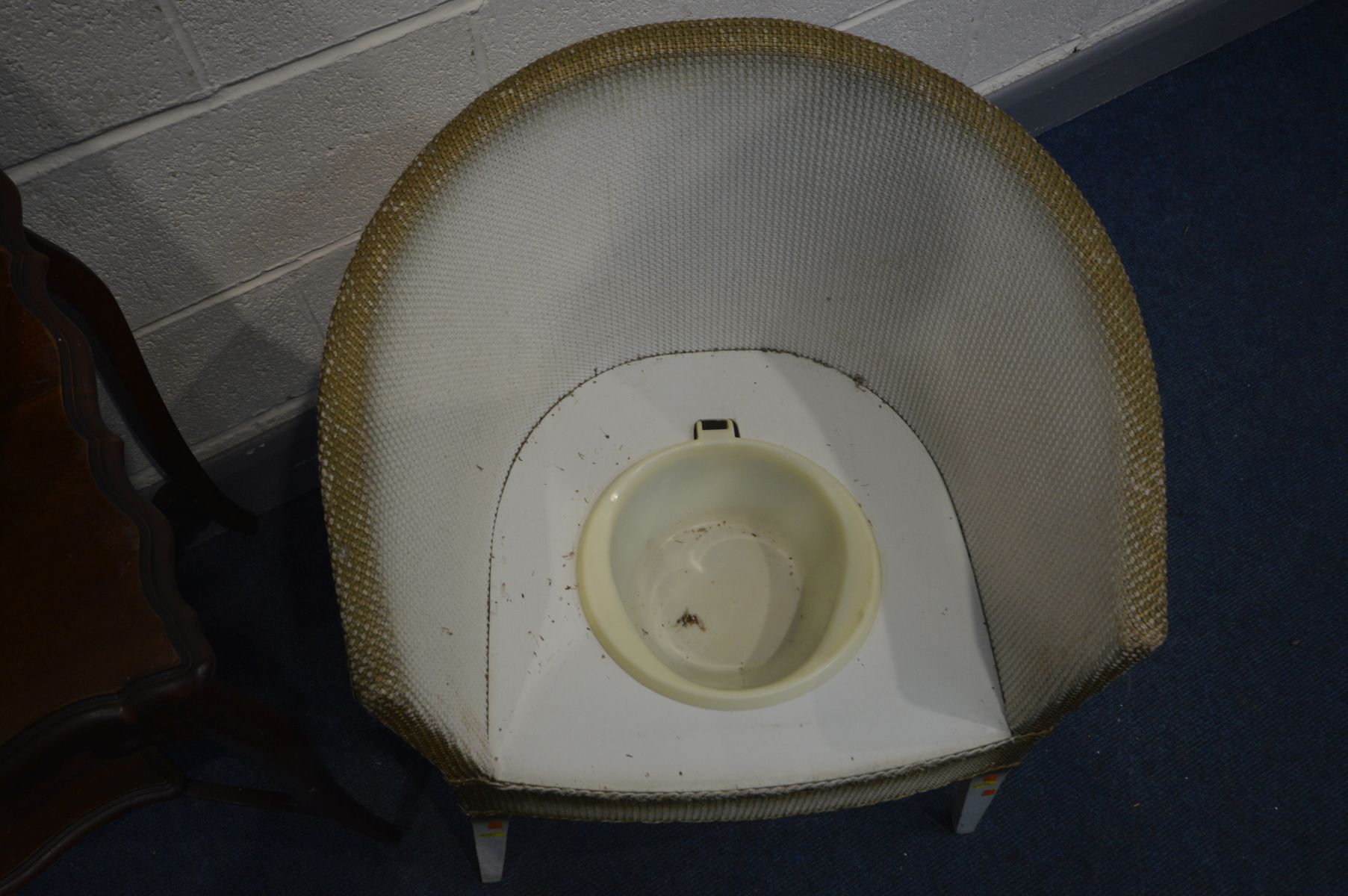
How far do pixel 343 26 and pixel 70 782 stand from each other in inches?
26.5

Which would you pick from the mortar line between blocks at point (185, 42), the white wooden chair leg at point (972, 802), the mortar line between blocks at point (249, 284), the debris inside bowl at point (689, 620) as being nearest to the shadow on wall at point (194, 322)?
the mortar line between blocks at point (249, 284)

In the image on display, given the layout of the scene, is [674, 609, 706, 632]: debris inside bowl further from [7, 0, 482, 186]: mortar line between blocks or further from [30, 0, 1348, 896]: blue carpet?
[7, 0, 482, 186]: mortar line between blocks

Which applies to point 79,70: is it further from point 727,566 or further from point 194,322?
point 727,566

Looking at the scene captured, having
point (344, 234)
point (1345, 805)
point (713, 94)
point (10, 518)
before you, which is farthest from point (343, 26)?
point (1345, 805)

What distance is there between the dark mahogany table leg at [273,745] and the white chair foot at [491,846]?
0.13 metres

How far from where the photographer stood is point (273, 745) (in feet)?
2.54

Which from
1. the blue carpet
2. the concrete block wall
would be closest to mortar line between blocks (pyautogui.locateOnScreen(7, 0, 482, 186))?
the concrete block wall

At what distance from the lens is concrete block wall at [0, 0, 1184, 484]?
0.83 meters

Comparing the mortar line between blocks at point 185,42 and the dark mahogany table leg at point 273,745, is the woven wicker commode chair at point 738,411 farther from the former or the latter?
the mortar line between blocks at point 185,42

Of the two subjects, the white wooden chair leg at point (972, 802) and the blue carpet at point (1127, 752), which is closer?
the white wooden chair leg at point (972, 802)

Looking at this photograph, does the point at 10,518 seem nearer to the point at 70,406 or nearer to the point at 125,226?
the point at 70,406

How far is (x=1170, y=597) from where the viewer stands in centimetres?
126

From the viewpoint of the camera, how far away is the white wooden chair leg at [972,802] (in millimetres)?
965

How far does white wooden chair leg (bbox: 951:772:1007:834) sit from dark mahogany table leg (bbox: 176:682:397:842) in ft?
1.95
